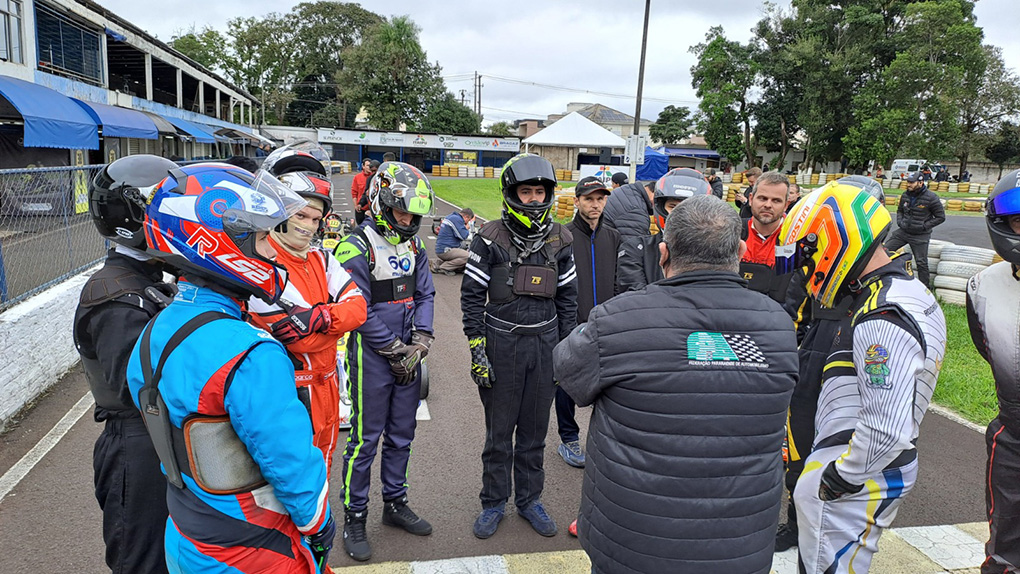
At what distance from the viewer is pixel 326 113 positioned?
6744 centimetres

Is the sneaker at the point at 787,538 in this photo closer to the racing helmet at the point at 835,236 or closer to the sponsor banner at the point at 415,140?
the racing helmet at the point at 835,236

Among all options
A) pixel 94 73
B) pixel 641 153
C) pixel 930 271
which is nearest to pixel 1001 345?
pixel 930 271

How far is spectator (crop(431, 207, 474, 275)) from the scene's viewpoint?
1109 cm

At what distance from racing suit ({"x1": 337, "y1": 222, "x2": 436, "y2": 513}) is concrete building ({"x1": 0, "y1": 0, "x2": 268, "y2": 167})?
47.8 feet

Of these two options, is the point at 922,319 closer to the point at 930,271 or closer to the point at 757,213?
the point at 757,213

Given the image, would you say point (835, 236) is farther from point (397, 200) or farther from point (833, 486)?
point (397, 200)

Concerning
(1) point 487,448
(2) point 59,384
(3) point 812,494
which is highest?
(3) point 812,494

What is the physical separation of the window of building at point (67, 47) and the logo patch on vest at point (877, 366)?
23875mm

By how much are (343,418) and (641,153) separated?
43.6 ft

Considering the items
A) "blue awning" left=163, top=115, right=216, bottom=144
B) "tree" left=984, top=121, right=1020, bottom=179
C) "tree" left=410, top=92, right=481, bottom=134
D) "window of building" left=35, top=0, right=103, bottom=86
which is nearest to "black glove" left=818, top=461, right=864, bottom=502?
"window of building" left=35, top=0, right=103, bottom=86

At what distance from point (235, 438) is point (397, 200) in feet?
6.53

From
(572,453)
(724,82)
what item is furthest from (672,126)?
(572,453)

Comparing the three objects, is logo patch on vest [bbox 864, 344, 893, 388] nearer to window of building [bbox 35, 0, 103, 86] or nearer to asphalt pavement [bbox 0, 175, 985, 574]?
asphalt pavement [bbox 0, 175, 985, 574]

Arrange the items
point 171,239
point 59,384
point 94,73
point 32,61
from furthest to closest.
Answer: point 94,73 → point 32,61 → point 59,384 → point 171,239
